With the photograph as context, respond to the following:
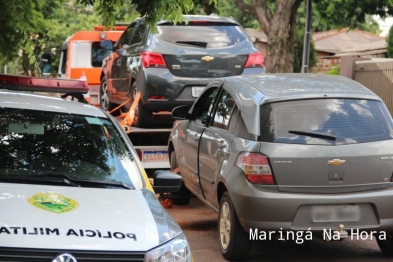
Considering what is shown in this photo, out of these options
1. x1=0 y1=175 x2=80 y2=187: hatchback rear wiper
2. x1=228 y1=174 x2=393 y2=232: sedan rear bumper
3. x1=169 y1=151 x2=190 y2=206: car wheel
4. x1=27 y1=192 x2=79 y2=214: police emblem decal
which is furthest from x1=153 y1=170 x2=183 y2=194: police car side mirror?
x1=169 y1=151 x2=190 y2=206: car wheel

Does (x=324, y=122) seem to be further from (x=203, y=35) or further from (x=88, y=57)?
(x=88, y=57)

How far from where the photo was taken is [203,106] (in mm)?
9664

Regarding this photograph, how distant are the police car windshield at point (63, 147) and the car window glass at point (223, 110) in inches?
90.1

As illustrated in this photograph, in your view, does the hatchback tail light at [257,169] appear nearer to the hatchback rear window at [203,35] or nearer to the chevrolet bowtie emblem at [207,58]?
the chevrolet bowtie emblem at [207,58]

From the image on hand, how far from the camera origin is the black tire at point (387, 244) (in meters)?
7.77

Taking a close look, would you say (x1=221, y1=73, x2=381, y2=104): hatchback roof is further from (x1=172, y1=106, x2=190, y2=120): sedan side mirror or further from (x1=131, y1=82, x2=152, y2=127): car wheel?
(x1=131, y1=82, x2=152, y2=127): car wheel

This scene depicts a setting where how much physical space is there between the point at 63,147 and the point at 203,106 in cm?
409

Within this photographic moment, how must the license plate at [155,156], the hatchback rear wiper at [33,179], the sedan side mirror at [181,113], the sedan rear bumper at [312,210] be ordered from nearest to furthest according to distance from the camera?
the hatchback rear wiper at [33,179] → the sedan rear bumper at [312,210] → the sedan side mirror at [181,113] → the license plate at [155,156]

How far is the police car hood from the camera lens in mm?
4191

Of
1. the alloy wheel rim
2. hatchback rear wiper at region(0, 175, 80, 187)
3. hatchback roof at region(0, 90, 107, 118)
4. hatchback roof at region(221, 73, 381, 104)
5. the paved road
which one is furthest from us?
the paved road

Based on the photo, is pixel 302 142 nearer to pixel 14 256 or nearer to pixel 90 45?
pixel 14 256

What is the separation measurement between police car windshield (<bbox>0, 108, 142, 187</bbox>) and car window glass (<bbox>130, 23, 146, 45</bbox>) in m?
5.94

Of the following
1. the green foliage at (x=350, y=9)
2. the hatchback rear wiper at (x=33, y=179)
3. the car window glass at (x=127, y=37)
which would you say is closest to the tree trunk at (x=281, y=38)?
the green foliage at (x=350, y=9)

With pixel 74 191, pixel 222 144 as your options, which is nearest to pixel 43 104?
pixel 74 191
